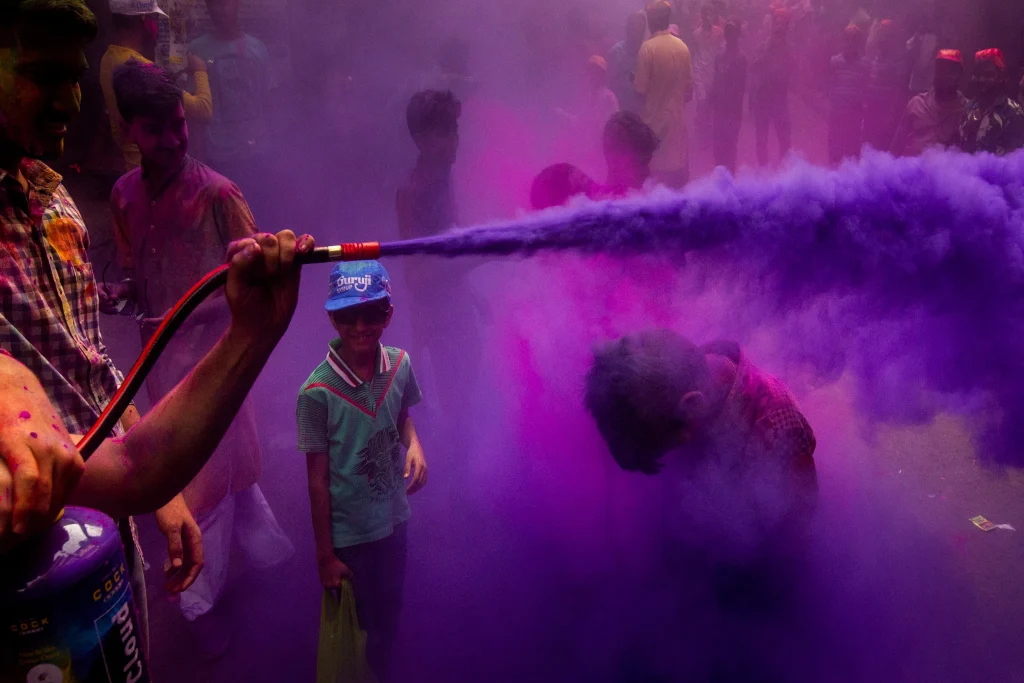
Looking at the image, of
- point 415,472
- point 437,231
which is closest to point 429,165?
point 437,231

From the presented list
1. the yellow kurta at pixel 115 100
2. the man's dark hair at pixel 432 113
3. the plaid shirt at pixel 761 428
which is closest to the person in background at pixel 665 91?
the man's dark hair at pixel 432 113

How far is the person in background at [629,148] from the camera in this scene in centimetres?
453

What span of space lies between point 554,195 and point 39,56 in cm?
300

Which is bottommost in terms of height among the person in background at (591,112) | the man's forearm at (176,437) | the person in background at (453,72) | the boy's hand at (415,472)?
the boy's hand at (415,472)

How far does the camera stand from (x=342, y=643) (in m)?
2.77

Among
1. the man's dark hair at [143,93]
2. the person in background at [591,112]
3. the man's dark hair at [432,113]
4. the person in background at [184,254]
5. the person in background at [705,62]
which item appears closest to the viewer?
the man's dark hair at [143,93]

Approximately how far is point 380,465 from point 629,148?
2758 mm

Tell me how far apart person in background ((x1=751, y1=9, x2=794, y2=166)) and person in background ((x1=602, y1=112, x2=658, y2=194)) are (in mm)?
5976

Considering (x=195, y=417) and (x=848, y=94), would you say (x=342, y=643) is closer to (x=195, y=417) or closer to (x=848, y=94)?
(x=195, y=417)

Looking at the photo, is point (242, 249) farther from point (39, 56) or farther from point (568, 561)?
point (568, 561)

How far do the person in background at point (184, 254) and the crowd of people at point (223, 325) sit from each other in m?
0.01

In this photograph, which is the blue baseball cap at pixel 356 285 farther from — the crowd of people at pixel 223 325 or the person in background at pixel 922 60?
the person in background at pixel 922 60

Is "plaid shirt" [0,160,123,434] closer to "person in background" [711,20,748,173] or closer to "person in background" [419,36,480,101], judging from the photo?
"person in background" [419,36,480,101]

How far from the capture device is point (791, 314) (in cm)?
271
